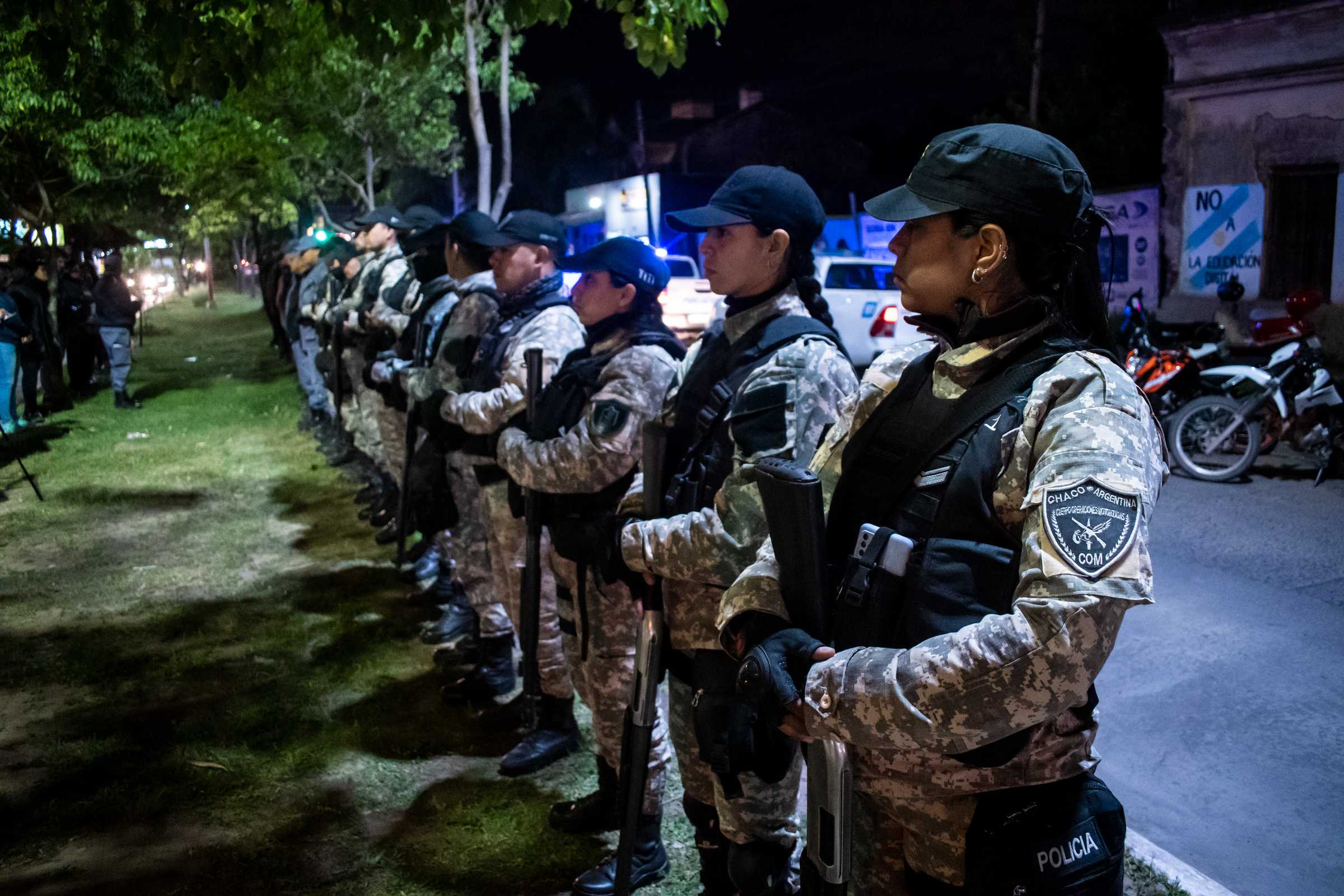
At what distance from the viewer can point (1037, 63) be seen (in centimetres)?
1889

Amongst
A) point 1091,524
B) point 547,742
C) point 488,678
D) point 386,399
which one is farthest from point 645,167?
point 1091,524

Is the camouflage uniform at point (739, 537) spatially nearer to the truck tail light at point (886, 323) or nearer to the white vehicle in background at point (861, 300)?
the truck tail light at point (886, 323)

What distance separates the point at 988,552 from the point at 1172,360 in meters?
8.24

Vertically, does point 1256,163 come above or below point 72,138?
below

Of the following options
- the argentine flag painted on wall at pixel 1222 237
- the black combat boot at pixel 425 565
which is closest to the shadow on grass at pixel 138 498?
the black combat boot at pixel 425 565

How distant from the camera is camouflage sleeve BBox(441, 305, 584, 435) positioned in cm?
432

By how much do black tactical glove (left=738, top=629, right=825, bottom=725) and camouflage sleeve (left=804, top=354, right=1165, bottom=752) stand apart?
5cm

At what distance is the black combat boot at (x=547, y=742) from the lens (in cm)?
411

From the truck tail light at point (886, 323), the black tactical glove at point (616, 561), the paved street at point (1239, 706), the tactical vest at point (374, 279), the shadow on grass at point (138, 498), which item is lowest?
the paved street at point (1239, 706)

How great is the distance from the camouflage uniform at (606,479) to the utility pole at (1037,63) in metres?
17.4

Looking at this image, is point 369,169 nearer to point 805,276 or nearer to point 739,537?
point 805,276

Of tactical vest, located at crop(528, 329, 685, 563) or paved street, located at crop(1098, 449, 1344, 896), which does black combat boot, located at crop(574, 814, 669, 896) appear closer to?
tactical vest, located at crop(528, 329, 685, 563)

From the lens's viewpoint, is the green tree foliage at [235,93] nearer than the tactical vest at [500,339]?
Yes

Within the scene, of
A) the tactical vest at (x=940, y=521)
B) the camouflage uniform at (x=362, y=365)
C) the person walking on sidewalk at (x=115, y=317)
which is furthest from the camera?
the person walking on sidewalk at (x=115, y=317)
